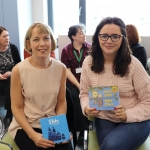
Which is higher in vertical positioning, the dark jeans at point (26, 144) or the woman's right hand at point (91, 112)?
the woman's right hand at point (91, 112)

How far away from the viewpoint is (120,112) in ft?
4.45

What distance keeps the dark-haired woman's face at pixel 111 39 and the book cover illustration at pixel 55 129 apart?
0.55 metres

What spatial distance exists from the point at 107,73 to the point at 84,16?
2.89m

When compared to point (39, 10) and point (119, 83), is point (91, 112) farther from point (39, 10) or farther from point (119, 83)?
point (39, 10)

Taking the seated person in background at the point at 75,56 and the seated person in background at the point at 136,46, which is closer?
the seated person in background at the point at 75,56

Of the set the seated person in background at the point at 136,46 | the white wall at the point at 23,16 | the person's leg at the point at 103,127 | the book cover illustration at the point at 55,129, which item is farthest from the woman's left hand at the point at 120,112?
the white wall at the point at 23,16

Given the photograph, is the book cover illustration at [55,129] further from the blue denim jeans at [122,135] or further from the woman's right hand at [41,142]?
the blue denim jeans at [122,135]

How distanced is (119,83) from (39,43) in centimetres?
60

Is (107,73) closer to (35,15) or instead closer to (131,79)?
(131,79)

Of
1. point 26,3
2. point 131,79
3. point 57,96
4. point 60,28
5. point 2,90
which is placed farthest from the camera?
point 60,28

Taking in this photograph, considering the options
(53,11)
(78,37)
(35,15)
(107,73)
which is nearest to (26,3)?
(35,15)

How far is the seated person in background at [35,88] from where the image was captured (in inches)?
56.8

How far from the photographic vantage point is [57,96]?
1565mm

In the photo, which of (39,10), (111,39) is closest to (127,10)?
(39,10)
